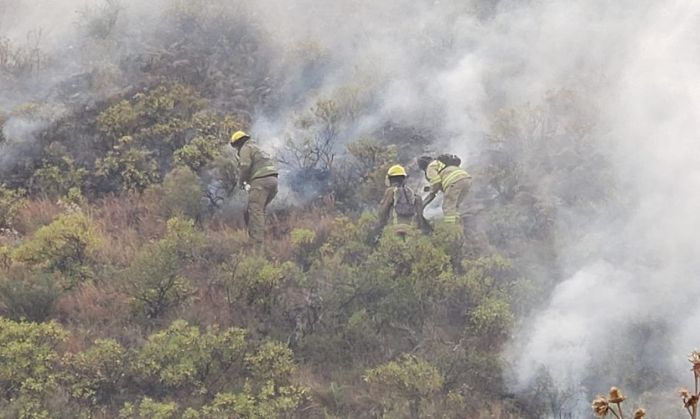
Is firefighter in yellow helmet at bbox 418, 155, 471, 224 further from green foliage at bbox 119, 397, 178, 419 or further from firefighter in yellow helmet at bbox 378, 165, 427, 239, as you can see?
green foliage at bbox 119, 397, 178, 419

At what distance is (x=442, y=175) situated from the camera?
9.53 meters

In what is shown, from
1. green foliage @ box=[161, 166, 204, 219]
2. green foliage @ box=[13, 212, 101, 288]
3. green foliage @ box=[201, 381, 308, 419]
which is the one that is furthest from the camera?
green foliage @ box=[161, 166, 204, 219]

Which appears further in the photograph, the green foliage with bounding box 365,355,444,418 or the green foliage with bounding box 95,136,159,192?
the green foliage with bounding box 95,136,159,192

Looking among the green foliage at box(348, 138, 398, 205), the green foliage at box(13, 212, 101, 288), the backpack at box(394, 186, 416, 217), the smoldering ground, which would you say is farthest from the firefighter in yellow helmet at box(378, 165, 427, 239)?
the green foliage at box(13, 212, 101, 288)

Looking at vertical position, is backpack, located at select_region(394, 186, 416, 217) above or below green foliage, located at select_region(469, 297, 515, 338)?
above

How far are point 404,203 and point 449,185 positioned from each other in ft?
2.34

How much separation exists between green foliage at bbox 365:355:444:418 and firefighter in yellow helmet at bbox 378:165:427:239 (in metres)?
2.76

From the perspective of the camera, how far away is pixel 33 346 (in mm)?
6027

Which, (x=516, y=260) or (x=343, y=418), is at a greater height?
(x=516, y=260)

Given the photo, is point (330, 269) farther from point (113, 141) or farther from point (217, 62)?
point (217, 62)

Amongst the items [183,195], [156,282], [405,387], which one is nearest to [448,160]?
[183,195]

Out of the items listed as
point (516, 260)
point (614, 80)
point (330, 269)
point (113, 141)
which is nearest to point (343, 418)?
point (330, 269)

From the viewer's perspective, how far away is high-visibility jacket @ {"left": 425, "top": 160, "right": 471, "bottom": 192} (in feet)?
30.8

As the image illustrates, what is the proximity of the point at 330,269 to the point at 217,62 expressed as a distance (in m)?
6.56
